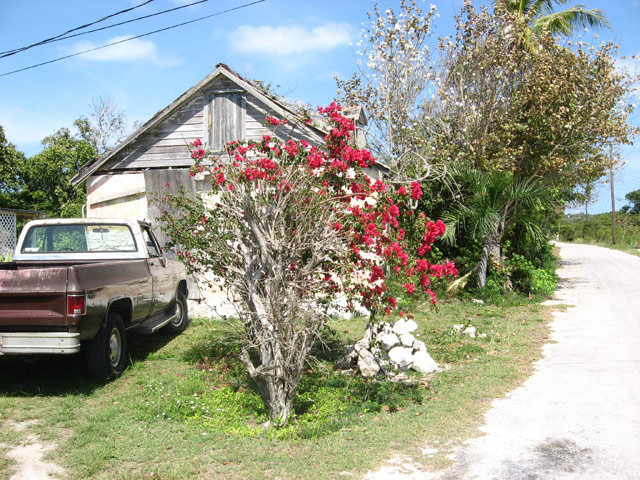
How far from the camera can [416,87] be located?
14.9 metres

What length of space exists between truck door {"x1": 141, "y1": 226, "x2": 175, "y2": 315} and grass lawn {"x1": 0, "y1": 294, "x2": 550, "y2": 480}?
77 centimetres

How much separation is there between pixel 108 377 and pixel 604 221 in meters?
52.2

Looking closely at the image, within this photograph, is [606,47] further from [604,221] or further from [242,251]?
[604,221]

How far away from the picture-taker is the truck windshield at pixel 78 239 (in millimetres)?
7902

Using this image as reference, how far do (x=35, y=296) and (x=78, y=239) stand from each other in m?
2.52

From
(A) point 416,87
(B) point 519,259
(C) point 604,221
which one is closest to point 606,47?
(A) point 416,87

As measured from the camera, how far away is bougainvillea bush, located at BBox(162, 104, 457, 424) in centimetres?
526

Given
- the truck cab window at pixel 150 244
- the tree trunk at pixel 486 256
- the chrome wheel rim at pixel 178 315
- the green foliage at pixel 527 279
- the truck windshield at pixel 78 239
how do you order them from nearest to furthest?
the truck windshield at pixel 78 239, the truck cab window at pixel 150 244, the chrome wheel rim at pixel 178 315, the tree trunk at pixel 486 256, the green foliage at pixel 527 279

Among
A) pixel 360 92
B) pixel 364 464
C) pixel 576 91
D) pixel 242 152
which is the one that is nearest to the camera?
pixel 364 464

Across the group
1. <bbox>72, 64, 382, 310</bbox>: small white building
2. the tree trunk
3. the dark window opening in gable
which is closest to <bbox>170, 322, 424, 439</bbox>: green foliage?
<bbox>72, 64, 382, 310</bbox>: small white building

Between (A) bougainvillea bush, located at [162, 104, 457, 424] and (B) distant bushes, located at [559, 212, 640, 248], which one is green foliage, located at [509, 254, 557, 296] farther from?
(B) distant bushes, located at [559, 212, 640, 248]

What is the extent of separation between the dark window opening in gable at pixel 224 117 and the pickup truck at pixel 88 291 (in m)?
3.58

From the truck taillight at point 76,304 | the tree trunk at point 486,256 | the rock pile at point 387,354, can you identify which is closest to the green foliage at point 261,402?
the rock pile at point 387,354

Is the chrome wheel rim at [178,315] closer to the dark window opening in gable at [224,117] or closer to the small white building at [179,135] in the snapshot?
the small white building at [179,135]
